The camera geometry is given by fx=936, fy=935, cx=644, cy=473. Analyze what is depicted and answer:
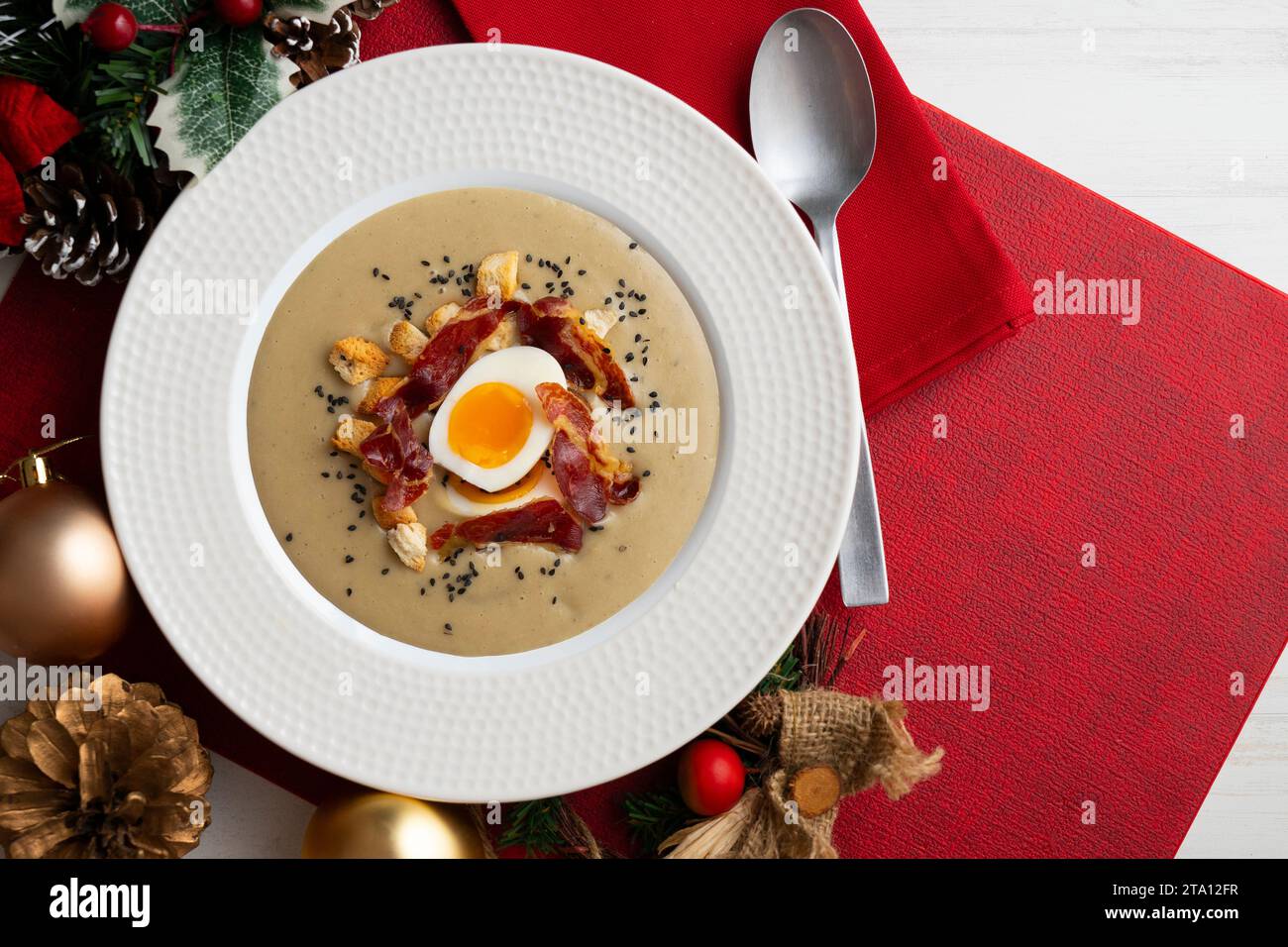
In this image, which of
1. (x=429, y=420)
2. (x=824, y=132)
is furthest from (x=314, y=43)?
(x=824, y=132)

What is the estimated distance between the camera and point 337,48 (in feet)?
6.11

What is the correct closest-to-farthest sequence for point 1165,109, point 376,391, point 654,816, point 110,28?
point 110,28
point 376,391
point 654,816
point 1165,109

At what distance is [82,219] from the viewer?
178 centimetres

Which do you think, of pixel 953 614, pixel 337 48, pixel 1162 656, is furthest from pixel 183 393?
pixel 1162 656

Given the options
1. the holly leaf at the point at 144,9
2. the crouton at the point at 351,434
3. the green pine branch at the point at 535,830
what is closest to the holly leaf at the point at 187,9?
the holly leaf at the point at 144,9

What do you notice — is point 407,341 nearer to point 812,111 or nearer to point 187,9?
point 187,9

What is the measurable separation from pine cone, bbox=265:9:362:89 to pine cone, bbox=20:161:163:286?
0.37 metres

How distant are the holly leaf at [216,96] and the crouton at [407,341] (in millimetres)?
459

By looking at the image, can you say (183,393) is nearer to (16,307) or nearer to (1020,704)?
(16,307)

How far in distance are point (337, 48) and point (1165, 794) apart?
2.40 meters

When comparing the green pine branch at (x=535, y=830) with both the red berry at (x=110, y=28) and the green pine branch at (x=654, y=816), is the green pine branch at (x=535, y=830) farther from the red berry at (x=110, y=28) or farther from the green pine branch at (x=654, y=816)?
the red berry at (x=110, y=28)

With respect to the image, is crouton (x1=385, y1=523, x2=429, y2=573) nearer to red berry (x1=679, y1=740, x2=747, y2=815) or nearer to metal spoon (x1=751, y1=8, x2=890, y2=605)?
red berry (x1=679, y1=740, x2=747, y2=815)

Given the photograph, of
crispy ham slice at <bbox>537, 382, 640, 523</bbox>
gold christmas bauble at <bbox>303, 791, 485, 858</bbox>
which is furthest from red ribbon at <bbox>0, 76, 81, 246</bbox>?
gold christmas bauble at <bbox>303, 791, 485, 858</bbox>

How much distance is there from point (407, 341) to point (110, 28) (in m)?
0.73
